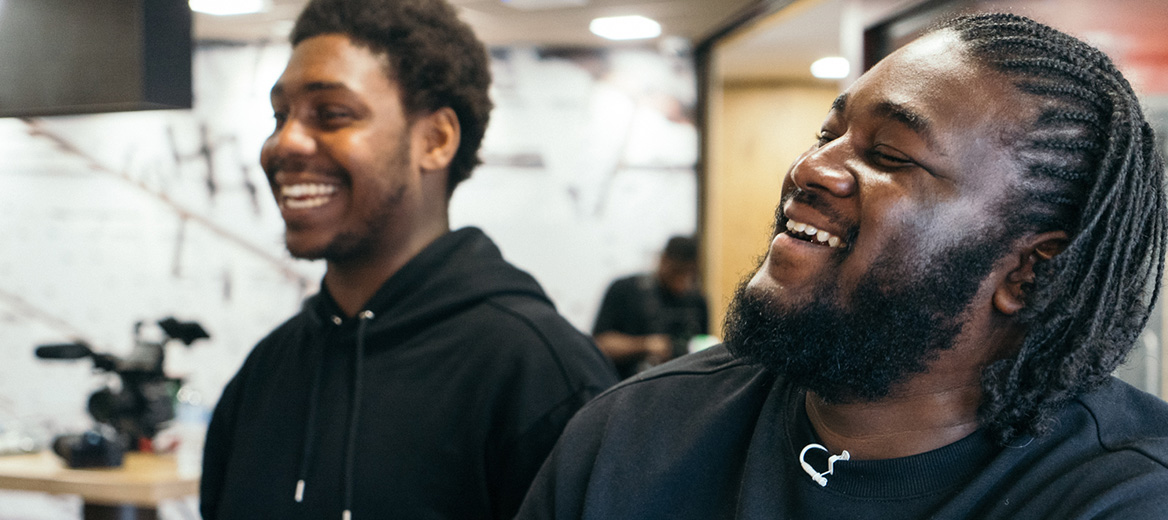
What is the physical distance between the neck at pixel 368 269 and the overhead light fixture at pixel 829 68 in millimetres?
4328

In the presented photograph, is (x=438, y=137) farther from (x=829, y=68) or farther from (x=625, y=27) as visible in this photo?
(x=829, y=68)

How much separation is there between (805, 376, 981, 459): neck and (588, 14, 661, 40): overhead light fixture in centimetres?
369

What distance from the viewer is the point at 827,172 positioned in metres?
0.95

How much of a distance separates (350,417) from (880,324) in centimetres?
75

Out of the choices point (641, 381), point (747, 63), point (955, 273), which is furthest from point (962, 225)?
point (747, 63)

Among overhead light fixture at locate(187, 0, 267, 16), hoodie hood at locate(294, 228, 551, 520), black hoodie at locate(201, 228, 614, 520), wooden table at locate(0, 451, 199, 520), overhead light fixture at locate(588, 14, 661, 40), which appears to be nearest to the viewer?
black hoodie at locate(201, 228, 614, 520)

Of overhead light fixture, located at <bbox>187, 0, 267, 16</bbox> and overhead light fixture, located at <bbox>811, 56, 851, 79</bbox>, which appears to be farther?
overhead light fixture, located at <bbox>811, 56, 851, 79</bbox>

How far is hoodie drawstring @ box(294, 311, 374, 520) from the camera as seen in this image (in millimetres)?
1253

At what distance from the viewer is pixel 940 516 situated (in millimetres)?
840

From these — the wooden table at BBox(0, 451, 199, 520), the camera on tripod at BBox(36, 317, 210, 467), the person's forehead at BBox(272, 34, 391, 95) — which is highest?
the person's forehead at BBox(272, 34, 391, 95)

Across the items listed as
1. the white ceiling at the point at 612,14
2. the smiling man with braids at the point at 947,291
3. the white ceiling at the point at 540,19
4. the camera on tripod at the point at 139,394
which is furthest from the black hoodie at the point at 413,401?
the white ceiling at the point at 540,19

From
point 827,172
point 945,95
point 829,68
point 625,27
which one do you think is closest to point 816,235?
point 827,172

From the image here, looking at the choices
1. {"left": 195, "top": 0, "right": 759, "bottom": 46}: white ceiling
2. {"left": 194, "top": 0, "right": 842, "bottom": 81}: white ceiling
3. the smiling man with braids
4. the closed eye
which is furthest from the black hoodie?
{"left": 195, "top": 0, "right": 759, "bottom": 46}: white ceiling

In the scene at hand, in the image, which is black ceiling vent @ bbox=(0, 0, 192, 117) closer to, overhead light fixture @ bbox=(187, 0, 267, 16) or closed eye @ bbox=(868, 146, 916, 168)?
closed eye @ bbox=(868, 146, 916, 168)
